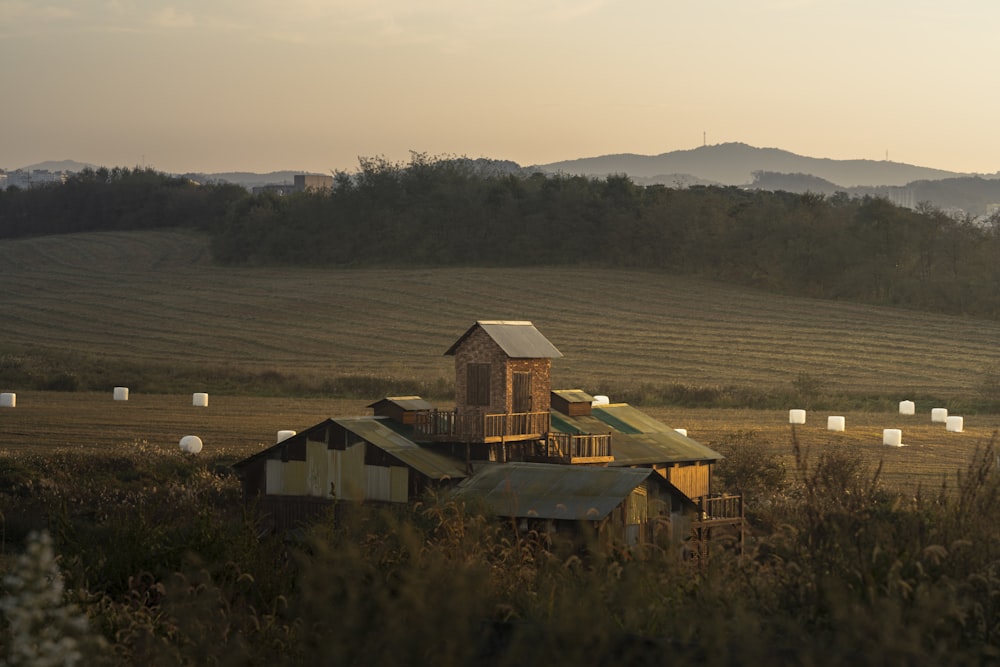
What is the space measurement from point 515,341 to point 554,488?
8784 mm

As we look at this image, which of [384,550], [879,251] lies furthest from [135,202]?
[384,550]

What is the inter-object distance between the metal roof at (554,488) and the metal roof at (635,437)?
5413mm

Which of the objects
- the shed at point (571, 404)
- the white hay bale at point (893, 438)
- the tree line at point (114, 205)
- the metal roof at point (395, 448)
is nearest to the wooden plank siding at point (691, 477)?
the shed at point (571, 404)

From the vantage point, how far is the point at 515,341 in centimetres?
3634

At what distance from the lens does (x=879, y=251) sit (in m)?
86.9

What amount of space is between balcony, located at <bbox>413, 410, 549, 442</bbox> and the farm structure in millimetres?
33

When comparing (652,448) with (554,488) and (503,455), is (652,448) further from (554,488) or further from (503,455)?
(554,488)

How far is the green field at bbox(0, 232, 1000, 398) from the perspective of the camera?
63.2 m

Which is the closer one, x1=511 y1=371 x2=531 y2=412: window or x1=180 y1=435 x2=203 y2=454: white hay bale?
x1=511 y1=371 x2=531 y2=412: window

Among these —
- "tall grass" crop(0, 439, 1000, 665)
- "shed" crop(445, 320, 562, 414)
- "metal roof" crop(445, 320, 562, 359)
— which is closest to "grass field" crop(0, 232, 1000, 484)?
"shed" crop(445, 320, 562, 414)

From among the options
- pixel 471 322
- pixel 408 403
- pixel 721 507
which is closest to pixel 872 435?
pixel 721 507

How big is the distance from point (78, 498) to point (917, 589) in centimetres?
2772

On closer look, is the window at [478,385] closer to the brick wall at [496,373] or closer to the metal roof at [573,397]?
the brick wall at [496,373]

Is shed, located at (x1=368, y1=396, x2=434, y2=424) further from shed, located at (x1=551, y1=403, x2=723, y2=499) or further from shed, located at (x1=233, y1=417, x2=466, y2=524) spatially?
shed, located at (x1=551, y1=403, x2=723, y2=499)
